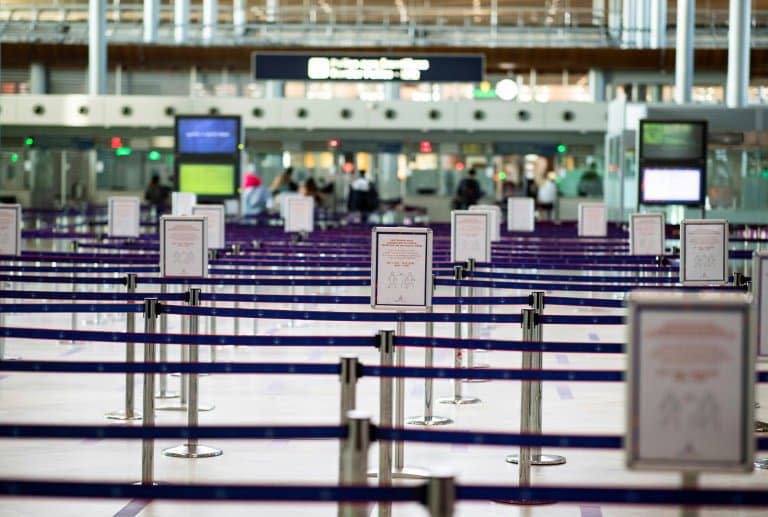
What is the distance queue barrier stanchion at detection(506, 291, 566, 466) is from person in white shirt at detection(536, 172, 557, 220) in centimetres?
2623

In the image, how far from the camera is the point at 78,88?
43688mm

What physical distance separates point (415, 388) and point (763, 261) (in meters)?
5.91

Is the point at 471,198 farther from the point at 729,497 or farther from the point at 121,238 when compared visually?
the point at 729,497

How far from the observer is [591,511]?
7.37 meters

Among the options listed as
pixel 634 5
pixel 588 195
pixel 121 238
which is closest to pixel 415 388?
pixel 121 238

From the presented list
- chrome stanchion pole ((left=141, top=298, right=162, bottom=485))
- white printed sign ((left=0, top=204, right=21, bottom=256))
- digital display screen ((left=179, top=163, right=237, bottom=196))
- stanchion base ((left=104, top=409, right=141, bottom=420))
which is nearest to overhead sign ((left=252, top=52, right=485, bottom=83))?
digital display screen ((left=179, top=163, right=237, bottom=196))

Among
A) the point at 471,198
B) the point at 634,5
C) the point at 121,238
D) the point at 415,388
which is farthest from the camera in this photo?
the point at 634,5

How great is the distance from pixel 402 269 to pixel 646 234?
611cm

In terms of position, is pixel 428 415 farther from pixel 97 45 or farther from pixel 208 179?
pixel 97 45

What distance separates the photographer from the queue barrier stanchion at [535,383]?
800cm

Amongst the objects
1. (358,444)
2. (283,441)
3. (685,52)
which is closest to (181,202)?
(283,441)

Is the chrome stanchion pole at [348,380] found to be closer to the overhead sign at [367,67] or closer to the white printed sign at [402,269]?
the white printed sign at [402,269]

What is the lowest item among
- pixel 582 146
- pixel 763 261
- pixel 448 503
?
pixel 448 503

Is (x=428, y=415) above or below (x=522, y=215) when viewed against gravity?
below
